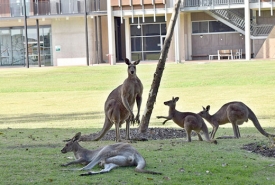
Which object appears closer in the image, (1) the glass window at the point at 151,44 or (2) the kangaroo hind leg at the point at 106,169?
(2) the kangaroo hind leg at the point at 106,169

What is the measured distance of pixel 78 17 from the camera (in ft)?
206

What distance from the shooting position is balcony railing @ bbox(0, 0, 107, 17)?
6153cm

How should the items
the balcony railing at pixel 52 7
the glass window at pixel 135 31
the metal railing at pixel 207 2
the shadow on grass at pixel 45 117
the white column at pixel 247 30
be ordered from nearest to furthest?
the shadow on grass at pixel 45 117 → the white column at pixel 247 30 → the metal railing at pixel 207 2 → the balcony railing at pixel 52 7 → the glass window at pixel 135 31

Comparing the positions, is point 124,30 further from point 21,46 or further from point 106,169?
point 106,169

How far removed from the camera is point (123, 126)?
18000mm

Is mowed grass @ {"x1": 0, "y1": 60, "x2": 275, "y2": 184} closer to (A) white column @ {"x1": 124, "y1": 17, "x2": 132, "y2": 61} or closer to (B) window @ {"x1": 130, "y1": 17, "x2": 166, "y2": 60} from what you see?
(A) white column @ {"x1": 124, "y1": 17, "x2": 132, "y2": 61}

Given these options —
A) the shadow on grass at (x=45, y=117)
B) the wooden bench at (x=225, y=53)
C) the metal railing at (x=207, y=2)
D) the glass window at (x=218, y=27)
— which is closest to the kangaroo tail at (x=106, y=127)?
the shadow on grass at (x=45, y=117)

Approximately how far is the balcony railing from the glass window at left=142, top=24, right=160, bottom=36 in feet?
14.0

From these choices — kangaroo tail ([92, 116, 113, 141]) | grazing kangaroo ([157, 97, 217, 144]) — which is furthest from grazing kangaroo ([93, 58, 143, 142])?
grazing kangaroo ([157, 97, 217, 144])

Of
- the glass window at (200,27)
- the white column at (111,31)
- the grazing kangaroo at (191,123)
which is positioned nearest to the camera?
the grazing kangaroo at (191,123)

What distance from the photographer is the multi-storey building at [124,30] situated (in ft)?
191

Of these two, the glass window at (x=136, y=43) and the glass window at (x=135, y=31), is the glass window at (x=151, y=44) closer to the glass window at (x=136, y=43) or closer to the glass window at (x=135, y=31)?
the glass window at (x=136, y=43)

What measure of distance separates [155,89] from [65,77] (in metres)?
31.3

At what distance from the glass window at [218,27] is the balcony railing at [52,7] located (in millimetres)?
10192
